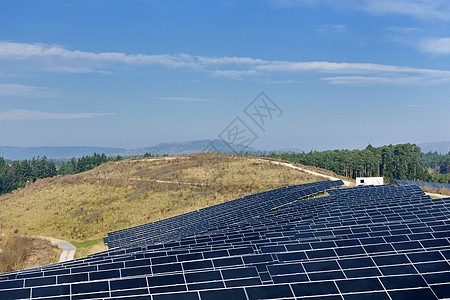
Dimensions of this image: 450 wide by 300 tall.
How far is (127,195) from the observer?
6888 centimetres

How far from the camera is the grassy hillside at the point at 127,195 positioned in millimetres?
56487

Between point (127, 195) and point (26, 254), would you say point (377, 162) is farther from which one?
point (26, 254)

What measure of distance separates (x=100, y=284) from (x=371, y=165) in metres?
136

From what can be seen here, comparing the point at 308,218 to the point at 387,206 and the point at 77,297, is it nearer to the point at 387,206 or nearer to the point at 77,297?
the point at 387,206

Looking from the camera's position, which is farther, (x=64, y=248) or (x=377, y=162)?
(x=377, y=162)

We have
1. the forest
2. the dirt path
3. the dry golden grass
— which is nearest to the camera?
the dry golden grass

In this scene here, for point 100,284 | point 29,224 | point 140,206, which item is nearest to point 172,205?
point 140,206

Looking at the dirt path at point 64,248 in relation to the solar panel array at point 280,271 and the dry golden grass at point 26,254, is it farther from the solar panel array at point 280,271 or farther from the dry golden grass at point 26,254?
the solar panel array at point 280,271

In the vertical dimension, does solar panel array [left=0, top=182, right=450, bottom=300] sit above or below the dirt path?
above

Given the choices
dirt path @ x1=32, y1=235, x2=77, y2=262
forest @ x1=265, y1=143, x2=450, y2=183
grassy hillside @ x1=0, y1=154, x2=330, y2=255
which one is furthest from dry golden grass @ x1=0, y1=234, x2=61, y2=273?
forest @ x1=265, y1=143, x2=450, y2=183

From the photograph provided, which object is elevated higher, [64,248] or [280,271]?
[280,271]

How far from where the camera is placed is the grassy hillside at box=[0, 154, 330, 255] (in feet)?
185


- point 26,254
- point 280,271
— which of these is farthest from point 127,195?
point 280,271

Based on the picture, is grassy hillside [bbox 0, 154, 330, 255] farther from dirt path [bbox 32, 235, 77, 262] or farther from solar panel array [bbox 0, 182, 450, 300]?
solar panel array [bbox 0, 182, 450, 300]
